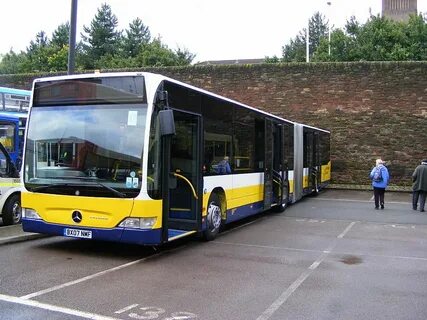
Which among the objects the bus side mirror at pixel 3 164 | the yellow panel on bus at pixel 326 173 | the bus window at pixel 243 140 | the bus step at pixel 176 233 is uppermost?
the bus window at pixel 243 140

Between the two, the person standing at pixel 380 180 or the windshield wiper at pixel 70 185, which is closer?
the windshield wiper at pixel 70 185

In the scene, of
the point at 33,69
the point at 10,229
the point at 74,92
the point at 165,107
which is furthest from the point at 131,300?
the point at 33,69

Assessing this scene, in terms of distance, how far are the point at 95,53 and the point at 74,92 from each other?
54918mm

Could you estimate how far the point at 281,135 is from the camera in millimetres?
15398

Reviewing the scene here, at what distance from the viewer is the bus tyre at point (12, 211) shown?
11.5 m

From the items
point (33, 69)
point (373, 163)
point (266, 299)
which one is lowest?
point (266, 299)

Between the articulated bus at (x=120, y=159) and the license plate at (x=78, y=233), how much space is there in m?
0.02

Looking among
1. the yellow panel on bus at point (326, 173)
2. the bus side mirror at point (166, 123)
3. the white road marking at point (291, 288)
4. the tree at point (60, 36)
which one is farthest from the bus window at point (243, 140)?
the tree at point (60, 36)

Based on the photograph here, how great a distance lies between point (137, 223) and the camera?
26.4 ft

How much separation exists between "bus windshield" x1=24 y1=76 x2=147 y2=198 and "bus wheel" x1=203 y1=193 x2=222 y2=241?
2.45 metres

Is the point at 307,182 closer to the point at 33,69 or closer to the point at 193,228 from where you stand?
the point at 193,228

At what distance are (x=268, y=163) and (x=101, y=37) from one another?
52.0 metres

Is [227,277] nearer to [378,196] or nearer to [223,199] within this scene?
[223,199]

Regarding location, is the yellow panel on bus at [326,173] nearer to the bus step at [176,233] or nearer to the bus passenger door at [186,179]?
the bus passenger door at [186,179]
